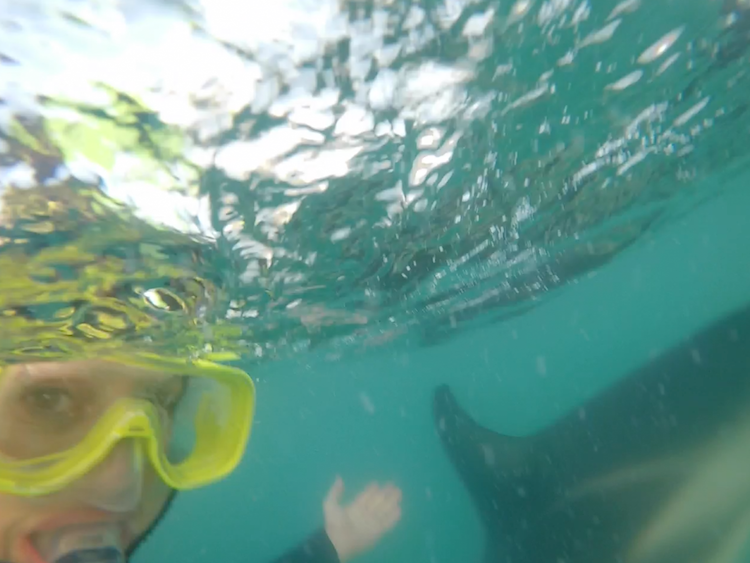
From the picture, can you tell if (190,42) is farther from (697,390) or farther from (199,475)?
(697,390)

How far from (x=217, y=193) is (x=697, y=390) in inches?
515

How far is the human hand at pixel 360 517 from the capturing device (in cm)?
1202

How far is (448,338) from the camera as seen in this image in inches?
1232

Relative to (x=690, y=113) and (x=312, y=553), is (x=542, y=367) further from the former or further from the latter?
(x=312, y=553)

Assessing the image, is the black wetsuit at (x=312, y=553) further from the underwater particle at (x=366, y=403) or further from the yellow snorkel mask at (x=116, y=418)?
the underwater particle at (x=366, y=403)

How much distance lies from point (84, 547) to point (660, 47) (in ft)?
27.8

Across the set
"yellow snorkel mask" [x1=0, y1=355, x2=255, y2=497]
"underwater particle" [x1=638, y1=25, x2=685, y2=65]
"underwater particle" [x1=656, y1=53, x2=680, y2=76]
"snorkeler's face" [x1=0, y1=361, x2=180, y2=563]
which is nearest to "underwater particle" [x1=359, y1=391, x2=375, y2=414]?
"yellow snorkel mask" [x1=0, y1=355, x2=255, y2=497]

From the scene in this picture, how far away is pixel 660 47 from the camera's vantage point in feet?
23.2

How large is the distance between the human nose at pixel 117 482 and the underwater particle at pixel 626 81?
7510mm

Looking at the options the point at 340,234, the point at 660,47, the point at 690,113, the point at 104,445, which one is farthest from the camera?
the point at 690,113

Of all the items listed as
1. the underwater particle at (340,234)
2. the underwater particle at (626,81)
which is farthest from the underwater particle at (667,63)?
the underwater particle at (340,234)

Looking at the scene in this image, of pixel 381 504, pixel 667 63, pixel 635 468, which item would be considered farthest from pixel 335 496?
pixel 667 63

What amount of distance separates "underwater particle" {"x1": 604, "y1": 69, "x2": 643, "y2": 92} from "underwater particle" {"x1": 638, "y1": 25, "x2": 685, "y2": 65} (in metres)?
0.22

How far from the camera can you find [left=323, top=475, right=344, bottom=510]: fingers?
12.1m
